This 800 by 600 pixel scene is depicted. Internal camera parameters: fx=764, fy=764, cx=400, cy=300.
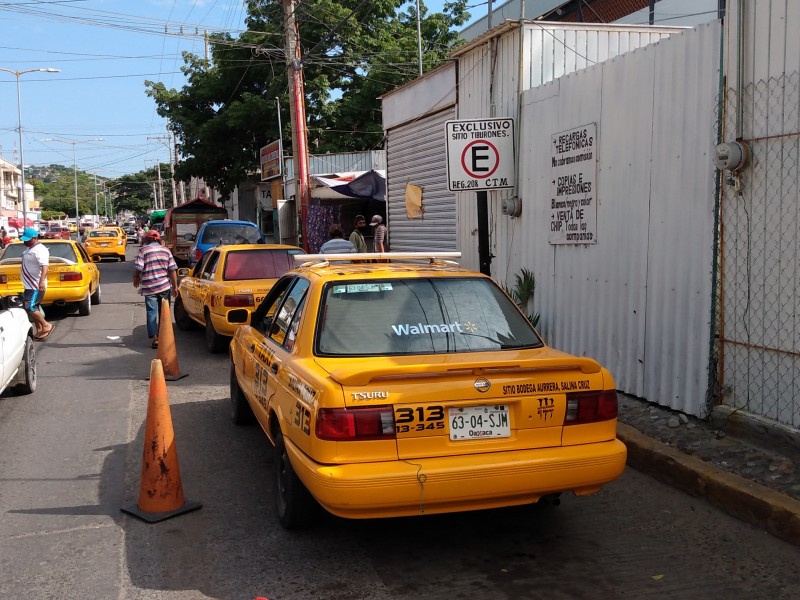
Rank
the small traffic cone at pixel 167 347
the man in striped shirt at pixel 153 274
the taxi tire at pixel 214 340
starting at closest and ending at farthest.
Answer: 1. the small traffic cone at pixel 167 347
2. the taxi tire at pixel 214 340
3. the man in striped shirt at pixel 153 274

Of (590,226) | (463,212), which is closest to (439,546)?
(590,226)

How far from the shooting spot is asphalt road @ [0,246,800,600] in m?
3.78

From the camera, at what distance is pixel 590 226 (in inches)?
297

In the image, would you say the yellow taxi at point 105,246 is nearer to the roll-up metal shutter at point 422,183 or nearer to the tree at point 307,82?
the tree at point 307,82

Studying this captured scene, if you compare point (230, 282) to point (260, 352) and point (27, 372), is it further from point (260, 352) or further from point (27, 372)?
point (260, 352)

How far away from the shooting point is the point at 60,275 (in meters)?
14.1

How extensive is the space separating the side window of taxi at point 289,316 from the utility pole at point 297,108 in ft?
42.4

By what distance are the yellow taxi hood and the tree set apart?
926 inches

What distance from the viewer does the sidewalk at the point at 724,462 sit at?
4465mm

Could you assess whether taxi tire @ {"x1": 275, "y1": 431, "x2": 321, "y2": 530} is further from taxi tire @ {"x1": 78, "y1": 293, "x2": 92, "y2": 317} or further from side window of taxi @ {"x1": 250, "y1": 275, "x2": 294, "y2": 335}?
taxi tire @ {"x1": 78, "y1": 293, "x2": 92, "y2": 317}

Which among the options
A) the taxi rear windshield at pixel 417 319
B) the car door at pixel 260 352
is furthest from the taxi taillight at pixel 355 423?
the car door at pixel 260 352

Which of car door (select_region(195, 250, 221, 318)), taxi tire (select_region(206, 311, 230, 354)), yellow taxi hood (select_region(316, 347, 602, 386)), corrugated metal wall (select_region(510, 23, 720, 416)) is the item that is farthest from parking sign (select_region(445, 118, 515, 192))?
yellow taxi hood (select_region(316, 347, 602, 386))

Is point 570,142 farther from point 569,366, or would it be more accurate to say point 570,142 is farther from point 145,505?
point 145,505

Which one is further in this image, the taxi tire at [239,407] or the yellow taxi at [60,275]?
the yellow taxi at [60,275]
